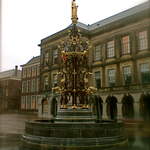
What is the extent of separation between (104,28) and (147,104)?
15.8 metres

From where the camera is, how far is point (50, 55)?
49.9 metres

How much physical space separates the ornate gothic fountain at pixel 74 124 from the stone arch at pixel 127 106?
22.5m

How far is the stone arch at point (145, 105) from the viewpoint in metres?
33.1

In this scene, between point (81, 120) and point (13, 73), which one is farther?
point (13, 73)

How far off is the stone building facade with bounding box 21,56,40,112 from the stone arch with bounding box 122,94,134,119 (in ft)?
99.4

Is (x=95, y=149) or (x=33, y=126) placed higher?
(x=33, y=126)

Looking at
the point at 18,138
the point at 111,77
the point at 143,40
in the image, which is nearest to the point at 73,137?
the point at 18,138

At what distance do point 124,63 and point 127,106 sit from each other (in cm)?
706

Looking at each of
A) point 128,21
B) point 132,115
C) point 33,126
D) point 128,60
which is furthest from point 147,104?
point 33,126

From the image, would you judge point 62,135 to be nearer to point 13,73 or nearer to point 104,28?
point 104,28

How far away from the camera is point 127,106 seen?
3625 centimetres

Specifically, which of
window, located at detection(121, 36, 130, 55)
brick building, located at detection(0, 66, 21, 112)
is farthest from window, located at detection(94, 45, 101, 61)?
brick building, located at detection(0, 66, 21, 112)

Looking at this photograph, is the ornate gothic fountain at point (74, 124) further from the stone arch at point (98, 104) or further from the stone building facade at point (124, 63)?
the stone arch at point (98, 104)

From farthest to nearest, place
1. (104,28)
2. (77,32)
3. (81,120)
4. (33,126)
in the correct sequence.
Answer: (104,28)
(77,32)
(81,120)
(33,126)
